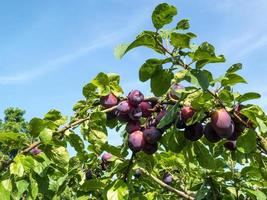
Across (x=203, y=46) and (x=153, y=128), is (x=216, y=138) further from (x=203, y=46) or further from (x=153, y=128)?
(x=203, y=46)

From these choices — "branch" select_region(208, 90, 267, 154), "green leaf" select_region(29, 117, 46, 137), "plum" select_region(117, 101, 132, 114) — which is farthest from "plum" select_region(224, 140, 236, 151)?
"green leaf" select_region(29, 117, 46, 137)

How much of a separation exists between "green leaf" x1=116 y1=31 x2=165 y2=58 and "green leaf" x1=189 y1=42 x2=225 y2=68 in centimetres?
13

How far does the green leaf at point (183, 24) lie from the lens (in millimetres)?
1648

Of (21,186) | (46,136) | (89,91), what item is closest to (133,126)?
(89,91)

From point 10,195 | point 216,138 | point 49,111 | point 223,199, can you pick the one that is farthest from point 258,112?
point 10,195

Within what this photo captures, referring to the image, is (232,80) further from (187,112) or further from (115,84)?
(115,84)

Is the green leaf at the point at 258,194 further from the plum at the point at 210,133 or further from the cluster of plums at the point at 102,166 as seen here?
the cluster of plums at the point at 102,166

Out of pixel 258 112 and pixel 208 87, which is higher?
pixel 208 87

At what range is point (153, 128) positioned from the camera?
1.88 meters

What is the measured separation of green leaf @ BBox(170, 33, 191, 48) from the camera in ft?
5.33

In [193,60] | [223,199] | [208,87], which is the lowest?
[223,199]

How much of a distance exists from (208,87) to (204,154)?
1.56 ft

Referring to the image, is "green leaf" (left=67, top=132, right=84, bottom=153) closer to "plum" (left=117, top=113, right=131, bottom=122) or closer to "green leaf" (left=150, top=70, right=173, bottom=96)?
"plum" (left=117, top=113, right=131, bottom=122)

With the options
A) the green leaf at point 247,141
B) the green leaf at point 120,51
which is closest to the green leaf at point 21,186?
the green leaf at point 120,51
